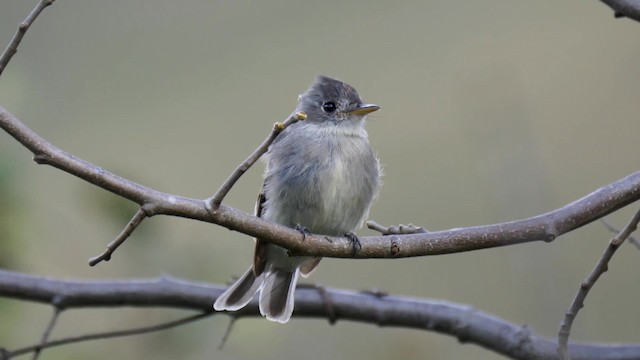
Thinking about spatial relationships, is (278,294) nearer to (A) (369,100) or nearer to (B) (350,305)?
(B) (350,305)

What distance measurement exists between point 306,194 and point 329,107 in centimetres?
58

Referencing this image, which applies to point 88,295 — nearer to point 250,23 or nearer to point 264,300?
point 264,300

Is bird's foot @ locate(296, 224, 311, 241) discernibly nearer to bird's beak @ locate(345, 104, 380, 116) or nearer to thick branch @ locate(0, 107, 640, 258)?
thick branch @ locate(0, 107, 640, 258)

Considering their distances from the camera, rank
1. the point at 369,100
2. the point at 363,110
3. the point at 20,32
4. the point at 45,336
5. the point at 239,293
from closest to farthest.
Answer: the point at 20,32 → the point at 45,336 → the point at 239,293 → the point at 363,110 → the point at 369,100

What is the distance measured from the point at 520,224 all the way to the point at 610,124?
369 cm

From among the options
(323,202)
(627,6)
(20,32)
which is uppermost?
(627,6)

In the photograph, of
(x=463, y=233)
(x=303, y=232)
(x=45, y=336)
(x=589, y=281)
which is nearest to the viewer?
(x=589, y=281)

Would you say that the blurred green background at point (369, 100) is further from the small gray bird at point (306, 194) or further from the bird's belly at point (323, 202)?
the bird's belly at point (323, 202)

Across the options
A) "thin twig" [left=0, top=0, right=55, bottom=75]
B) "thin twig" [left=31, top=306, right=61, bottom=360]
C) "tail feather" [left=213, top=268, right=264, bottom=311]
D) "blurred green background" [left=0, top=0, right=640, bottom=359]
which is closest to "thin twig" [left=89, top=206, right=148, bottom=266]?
"thin twig" [left=0, top=0, right=55, bottom=75]

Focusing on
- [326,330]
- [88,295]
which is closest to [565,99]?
[326,330]

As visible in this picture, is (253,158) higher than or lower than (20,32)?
lower

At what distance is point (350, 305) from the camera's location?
352 cm

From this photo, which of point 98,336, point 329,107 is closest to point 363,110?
point 329,107

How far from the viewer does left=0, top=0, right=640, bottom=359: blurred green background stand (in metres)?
5.85
